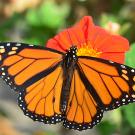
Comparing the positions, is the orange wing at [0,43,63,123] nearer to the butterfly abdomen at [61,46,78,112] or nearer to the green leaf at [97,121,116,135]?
the butterfly abdomen at [61,46,78,112]

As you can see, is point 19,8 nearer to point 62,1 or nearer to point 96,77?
point 62,1

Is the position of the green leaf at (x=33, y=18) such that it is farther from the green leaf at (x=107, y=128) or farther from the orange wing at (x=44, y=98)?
the orange wing at (x=44, y=98)

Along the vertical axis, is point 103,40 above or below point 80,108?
above

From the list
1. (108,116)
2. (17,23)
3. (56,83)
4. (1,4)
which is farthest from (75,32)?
(1,4)

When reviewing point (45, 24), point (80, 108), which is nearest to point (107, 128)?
point (45, 24)

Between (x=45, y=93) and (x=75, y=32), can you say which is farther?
(x=75, y=32)

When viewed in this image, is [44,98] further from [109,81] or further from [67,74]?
[109,81]
